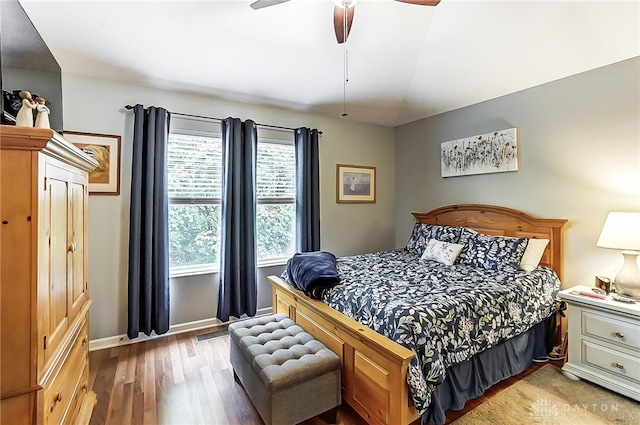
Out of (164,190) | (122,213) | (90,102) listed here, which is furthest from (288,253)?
(90,102)

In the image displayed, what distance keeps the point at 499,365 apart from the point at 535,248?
1215mm

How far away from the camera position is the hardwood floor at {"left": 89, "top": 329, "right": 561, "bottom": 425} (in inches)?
72.7

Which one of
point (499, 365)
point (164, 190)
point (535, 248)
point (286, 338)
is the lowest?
point (499, 365)

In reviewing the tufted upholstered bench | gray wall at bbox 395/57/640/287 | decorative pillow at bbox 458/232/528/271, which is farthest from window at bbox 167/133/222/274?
gray wall at bbox 395/57/640/287

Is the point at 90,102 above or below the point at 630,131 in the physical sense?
above

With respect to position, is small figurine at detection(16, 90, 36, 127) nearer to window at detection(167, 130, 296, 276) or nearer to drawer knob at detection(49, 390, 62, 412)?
drawer knob at detection(49, 390, 62, 412)

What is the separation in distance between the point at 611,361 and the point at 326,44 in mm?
3442

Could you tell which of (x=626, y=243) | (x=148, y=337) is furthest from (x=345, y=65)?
(x=148, y=337)

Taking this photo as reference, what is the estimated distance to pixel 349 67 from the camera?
3.20m

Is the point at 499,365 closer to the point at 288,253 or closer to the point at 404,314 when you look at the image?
the point at 404,314

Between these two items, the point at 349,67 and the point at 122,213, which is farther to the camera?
the point at 349,67

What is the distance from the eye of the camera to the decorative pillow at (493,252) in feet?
8.82

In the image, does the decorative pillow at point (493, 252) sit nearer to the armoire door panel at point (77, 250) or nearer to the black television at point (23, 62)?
the armoire door panel at point (77, 250)

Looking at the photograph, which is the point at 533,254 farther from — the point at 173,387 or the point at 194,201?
the point at 194,201
